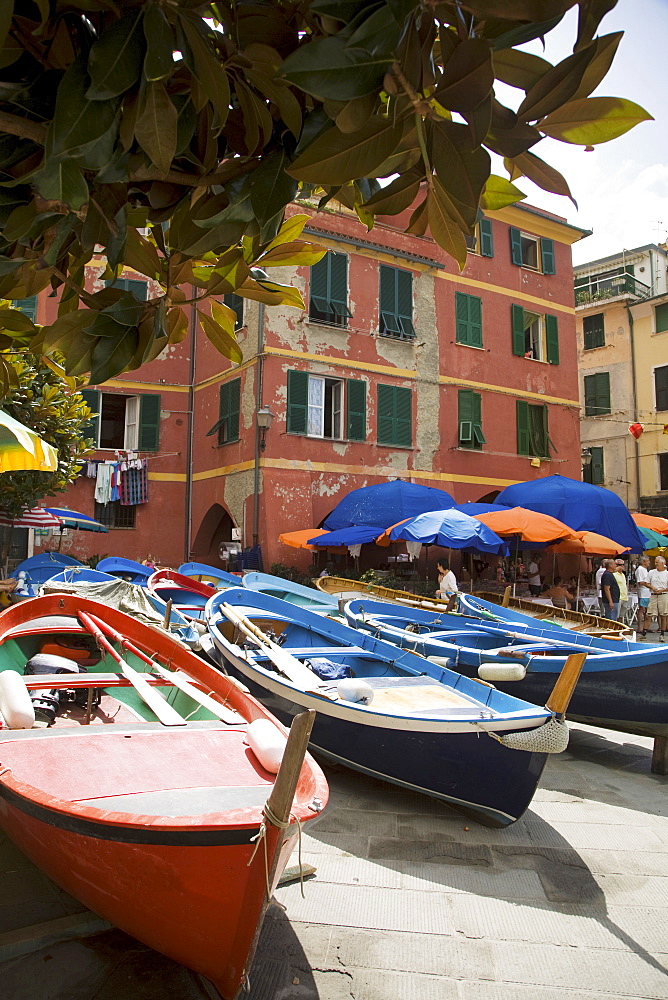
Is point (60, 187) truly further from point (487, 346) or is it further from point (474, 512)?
point (487, 346)

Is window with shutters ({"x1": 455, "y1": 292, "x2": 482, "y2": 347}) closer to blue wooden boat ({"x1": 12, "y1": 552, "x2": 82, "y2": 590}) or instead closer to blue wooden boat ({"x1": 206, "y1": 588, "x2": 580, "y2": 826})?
blue wooden boat ({"x1": 12, "y1": 552, "x2": 82, "y2": 590})

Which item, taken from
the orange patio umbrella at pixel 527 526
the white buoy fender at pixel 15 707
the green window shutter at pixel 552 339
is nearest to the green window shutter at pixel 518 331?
the green window shutter at pixel 552 339

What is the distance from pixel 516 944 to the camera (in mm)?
3459

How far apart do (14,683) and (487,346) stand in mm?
16869

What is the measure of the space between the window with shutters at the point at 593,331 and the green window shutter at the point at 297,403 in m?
15.9

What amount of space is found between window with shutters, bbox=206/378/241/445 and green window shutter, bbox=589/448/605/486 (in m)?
15.7

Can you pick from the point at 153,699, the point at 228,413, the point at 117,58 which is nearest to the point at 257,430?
the point at 228,413

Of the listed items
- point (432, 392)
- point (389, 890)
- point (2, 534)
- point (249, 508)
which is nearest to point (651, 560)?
point (432, 392)

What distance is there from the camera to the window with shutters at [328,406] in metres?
15.8

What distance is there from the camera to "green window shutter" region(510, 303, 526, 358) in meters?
19.4

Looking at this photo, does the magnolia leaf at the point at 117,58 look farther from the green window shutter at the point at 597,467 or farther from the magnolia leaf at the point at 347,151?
the green window shutter at the point at 597,467

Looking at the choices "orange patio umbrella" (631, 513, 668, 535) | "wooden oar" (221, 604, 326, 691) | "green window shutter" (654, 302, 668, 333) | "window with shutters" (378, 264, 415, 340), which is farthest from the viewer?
"green window shutter" (654, 302, 668, 333)

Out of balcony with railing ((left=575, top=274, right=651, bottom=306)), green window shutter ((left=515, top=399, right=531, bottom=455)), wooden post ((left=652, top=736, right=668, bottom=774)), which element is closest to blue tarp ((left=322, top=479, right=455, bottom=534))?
green window shutter ((left=515, top=399, right=531, bottom=455))

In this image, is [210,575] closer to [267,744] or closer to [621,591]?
[621,591]
